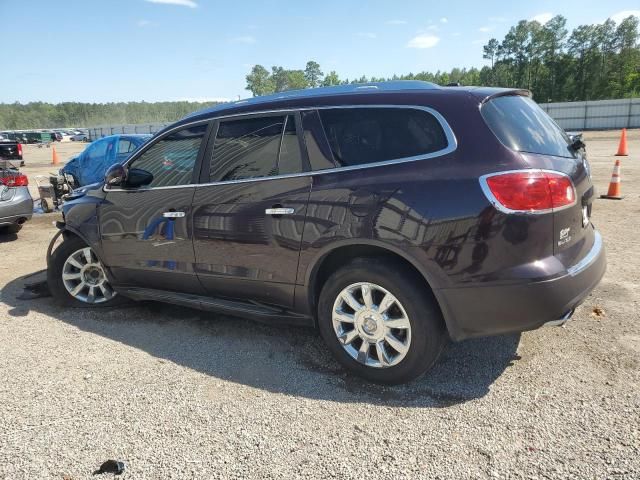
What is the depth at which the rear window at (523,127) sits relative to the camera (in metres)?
2.76

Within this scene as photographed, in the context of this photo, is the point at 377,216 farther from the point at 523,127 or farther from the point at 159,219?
the point at 159,219

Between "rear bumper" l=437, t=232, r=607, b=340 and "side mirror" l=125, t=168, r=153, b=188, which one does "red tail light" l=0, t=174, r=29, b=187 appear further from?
"rear bumper" l=437, t=232, r=607, b=340

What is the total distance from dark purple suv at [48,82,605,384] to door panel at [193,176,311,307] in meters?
0.01

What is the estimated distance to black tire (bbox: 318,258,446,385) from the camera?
9.39 feet

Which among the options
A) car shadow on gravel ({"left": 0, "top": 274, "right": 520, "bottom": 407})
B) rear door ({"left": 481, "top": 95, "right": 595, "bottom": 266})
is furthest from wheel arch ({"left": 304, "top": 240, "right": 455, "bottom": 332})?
rear door ({"left": 481, "top": 95, "right": 595, "bottom": 266})

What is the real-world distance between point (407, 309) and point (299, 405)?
0.89m

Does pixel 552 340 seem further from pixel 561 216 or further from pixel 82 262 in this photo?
pixel 82 262

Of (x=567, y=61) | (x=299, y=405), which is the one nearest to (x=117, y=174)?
(x=299, y=405)

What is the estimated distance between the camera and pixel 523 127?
293cm

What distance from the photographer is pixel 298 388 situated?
10.3 feet

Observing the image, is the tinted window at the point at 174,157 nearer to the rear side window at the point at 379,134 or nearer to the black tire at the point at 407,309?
the rear side window at the point at 379,134

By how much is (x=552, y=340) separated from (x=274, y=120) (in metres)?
2.62

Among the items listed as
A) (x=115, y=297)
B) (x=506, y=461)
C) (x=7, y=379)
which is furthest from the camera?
(x=115, y=297)

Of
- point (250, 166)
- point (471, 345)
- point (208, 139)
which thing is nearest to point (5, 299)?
point (208, 139)
